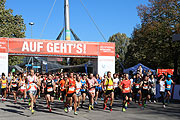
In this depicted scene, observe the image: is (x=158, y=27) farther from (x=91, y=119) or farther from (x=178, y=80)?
(x=91, y=119)

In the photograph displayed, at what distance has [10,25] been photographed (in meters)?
33.6

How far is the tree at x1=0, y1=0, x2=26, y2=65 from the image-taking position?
32.8 metres

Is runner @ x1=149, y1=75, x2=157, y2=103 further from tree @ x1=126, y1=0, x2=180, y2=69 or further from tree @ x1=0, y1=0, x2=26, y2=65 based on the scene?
tree @ x1=0, y1=0, x2=26, y2=65

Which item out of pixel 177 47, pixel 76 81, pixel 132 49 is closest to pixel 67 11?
pixel 177 47

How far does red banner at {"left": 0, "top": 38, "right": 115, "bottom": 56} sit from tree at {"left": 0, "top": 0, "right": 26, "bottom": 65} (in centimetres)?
851

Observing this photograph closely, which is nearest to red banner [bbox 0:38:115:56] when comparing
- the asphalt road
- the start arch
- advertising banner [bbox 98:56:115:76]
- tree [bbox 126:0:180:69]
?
the start arch

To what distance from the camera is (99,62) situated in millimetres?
26609

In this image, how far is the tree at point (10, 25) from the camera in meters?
32.8

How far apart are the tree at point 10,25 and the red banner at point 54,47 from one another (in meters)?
8.51

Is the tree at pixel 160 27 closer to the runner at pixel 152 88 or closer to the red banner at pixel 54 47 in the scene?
the red banner at pixel 54 47

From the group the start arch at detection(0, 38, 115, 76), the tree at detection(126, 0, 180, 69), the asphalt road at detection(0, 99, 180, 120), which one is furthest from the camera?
the tree at detection(126, 0, 180, 69)

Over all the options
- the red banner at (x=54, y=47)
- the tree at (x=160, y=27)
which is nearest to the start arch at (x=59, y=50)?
the red banner at (x=54, y=47)

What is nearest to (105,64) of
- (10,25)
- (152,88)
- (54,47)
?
(54,47)

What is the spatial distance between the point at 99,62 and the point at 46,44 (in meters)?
5.62
